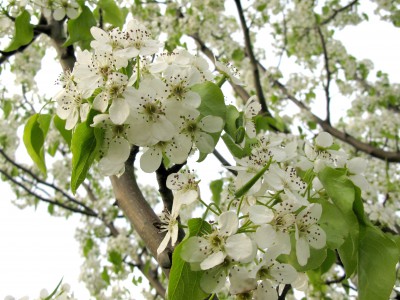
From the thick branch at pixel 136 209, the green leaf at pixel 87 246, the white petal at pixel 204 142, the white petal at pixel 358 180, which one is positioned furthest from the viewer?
the green leaf at pixel 87 246

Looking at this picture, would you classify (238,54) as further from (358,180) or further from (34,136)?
(358,180)

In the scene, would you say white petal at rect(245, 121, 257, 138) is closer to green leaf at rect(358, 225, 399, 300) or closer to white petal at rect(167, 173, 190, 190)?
white petal at rect(167, 173, 190, 190)

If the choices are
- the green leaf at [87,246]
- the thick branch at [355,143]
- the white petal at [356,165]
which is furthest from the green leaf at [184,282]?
the green leaf at [87,246]

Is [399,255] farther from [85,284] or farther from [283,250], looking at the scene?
[85,284]

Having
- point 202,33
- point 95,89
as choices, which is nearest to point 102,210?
point 202,33

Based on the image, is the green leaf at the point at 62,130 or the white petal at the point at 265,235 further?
the green leaf at the point at 62,130

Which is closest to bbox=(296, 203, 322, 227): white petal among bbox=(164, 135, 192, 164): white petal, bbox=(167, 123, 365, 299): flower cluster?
bbox=(167, 123, 365, 299): flower cluster

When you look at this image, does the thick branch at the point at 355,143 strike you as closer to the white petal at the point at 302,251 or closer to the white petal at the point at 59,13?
the white petal at the point at 59,13
